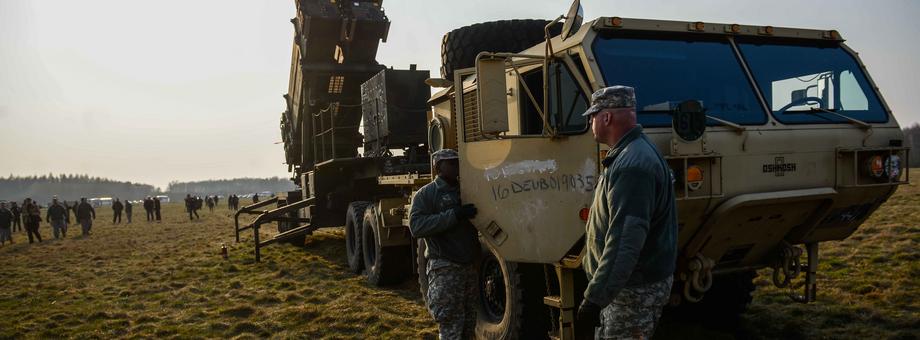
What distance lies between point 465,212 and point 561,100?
994 mm

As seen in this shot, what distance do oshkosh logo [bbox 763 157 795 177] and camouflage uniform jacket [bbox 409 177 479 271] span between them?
77.6 inches

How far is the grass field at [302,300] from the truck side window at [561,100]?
8.31 ft

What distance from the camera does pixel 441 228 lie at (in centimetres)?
456

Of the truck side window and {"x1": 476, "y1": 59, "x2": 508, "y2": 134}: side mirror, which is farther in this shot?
the truck side window

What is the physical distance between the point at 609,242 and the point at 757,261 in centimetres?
264

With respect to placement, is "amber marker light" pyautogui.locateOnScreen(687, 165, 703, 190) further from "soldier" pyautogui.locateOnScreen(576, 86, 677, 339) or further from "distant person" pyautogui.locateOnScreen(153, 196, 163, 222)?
"distant person" pyautogui.locateOnScreen(153, 196, 163, 222)

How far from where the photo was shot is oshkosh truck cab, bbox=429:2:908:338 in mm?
4094

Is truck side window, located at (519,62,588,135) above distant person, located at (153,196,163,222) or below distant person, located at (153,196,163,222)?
above

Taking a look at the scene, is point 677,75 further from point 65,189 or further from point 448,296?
point 65,189

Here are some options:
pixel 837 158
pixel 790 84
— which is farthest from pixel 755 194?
pixel 790 84

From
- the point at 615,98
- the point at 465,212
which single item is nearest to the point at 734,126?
the point at 615,98

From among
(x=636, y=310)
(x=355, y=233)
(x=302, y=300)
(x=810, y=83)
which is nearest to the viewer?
(x=636, y=310)

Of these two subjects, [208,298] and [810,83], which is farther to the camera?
[208,298]

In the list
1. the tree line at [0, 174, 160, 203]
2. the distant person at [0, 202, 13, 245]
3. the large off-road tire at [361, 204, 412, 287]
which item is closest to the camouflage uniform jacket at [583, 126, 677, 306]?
the large off-road tire at [361, 204, 412, 287]
